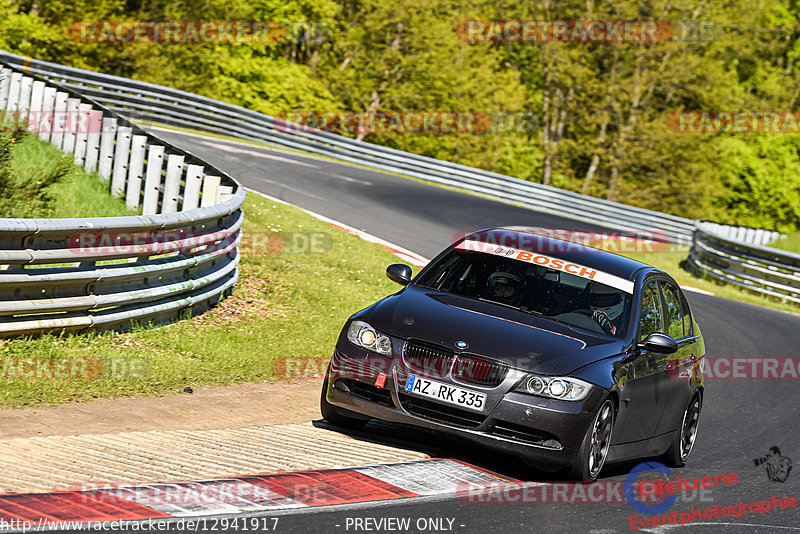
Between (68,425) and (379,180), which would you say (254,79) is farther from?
A: (68,425)

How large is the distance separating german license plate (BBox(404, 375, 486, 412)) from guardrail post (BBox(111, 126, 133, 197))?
9255mm

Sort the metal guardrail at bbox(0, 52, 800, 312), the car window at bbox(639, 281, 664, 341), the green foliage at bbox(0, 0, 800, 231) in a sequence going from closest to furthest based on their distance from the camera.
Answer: the car window at bbox(639, 281, 664, 341) < the metal guardrail at bbox(0, 52, 800, 312) < the green foliage at bbox(0, 0, 800, 231)

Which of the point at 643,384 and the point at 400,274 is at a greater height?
the point at 400,274

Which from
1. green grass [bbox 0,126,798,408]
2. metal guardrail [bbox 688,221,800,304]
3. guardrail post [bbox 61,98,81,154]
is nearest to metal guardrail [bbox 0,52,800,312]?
metal guardrail [bbox 688,221,800,304]

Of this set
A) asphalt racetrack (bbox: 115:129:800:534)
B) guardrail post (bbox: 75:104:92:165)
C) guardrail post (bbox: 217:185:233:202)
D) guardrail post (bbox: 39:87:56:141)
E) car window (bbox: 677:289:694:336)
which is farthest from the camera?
guardrail post (bbox: 39:87:56:141)

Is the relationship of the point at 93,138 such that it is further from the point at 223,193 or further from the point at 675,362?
the point at 675,362

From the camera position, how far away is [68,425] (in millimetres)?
6945

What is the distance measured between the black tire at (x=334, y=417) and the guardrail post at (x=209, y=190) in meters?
Answer: 6.13

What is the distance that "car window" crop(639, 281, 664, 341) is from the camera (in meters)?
7.82

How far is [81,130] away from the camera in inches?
625

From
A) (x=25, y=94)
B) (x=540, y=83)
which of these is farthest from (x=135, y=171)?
(x=540, y=83)

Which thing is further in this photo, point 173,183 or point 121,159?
point 121,159

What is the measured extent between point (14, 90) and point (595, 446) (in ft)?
46.4

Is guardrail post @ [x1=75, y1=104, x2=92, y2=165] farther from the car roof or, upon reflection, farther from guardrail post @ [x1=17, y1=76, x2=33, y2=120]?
the car roof
